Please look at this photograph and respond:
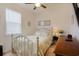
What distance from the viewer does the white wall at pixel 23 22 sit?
1.66 metres

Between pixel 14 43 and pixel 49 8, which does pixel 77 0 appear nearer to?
pixel 49 8

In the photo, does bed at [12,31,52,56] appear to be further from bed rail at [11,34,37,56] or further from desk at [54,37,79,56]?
desk at [54,37,79,56]

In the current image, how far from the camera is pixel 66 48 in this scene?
1.66 metres

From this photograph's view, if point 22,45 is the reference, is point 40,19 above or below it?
above

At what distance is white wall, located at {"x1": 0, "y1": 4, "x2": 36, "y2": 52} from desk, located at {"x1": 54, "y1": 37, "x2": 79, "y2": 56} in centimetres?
31

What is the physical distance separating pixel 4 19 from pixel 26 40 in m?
0.32

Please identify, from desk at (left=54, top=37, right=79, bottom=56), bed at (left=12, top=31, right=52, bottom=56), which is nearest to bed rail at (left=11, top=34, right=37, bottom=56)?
bed at (left=12, top=31, right=52, bottom=56)

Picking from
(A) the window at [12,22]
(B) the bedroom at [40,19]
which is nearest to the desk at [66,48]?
(B) the bedroom at [40,19]

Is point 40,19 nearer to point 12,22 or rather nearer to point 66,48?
point 12,22

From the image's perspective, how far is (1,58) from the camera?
167 centimetres

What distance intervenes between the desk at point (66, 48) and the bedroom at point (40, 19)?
9 centimetres

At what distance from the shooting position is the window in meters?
1.67

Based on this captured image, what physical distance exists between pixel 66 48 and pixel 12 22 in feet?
2.08

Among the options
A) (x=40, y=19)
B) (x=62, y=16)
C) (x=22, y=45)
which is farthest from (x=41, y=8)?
(x=22, y=45)
